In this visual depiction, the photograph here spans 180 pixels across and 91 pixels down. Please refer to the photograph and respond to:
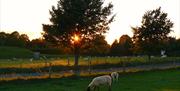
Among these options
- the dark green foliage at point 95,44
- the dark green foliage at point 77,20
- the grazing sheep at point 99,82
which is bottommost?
the grazing sheep at point 99,82

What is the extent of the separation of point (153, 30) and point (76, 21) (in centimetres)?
1904

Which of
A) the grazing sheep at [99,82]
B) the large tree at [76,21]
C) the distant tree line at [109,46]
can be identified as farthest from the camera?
the distant tree line at [109,46]

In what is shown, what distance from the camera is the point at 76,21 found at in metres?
40.6

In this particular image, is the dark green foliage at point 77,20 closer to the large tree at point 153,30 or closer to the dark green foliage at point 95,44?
the dark green foliage at point 95,44

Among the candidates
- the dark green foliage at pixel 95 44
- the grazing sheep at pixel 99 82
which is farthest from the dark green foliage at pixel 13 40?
the grazing sheep at pixel 99 82

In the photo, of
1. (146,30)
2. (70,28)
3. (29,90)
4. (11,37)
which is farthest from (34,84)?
(11,37)

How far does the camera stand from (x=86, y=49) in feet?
143

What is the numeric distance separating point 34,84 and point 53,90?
463 cm

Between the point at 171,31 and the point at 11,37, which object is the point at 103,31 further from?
the point at 11,37

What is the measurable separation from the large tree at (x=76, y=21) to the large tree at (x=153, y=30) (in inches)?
657

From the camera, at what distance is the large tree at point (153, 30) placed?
188 ft

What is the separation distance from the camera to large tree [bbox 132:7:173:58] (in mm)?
57250

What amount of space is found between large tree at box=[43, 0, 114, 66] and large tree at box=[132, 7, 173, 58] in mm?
16690

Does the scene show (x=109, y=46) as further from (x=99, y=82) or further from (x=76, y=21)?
(x=99, y=82)
